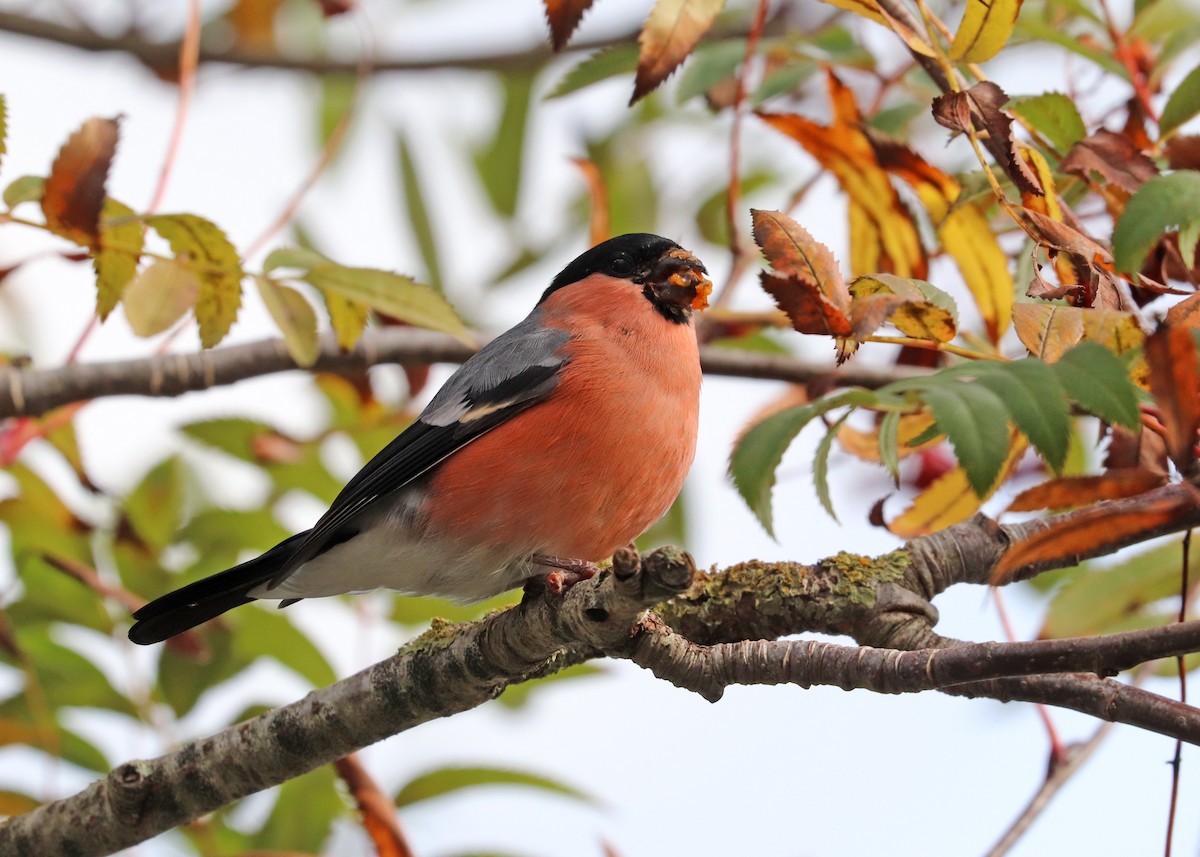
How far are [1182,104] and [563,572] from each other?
1.77 metres

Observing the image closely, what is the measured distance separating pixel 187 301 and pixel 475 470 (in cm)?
95

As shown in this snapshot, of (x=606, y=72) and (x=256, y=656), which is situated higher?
(x=606, y=72)

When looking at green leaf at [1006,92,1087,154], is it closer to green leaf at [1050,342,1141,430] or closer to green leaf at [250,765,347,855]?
green leaf at [1050,342,1141,430]

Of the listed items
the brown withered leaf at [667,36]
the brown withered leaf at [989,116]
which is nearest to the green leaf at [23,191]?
the brown withered leaf at [667,36]

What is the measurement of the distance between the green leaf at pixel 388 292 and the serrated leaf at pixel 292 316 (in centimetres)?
7

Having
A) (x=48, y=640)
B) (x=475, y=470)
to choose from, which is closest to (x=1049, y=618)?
(x=475, y=470)

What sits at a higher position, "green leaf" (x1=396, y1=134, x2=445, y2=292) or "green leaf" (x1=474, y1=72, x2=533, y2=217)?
"green leaf" (x1=474, y1=72, x2=533, y2=217)

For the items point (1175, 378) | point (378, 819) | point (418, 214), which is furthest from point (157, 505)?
point (1175, 378)

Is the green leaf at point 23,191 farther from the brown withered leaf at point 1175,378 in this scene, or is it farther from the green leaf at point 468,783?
the brown withered leaf at point 1175,378

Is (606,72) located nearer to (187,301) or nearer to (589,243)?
(589,243)

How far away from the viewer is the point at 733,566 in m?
3.14

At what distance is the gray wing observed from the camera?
3752 millimetres

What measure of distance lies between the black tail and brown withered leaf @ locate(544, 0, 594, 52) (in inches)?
80.0

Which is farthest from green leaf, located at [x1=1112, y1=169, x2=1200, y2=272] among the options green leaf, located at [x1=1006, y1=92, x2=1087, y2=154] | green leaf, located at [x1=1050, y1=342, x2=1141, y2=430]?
green leaf, located at [x1=1006, y1=92, x2=1087, y2=154]
